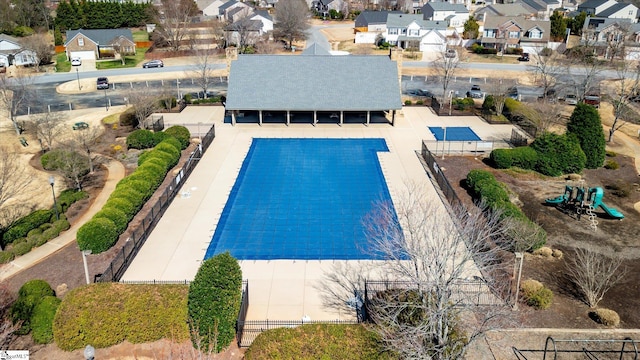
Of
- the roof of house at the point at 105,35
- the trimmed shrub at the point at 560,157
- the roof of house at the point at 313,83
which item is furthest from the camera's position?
the roof of house at the point at 105,35

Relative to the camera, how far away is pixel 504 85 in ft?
174

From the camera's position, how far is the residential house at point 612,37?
7924 centimetres

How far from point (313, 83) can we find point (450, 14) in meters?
70.8

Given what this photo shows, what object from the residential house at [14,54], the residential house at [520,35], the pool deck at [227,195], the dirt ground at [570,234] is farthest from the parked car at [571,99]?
the residential house at [14,54]

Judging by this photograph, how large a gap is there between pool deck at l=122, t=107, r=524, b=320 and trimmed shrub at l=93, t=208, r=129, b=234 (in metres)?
Result: 1.56

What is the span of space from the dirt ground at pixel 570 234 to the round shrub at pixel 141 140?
2248 cm

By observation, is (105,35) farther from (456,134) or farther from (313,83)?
(456,134)

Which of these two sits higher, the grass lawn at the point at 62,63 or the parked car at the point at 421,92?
the grass lawn at the point at 62,63

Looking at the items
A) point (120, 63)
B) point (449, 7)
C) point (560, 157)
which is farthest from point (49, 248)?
point (449, 7)

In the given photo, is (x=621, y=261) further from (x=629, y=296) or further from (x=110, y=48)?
(x=110, y=48)

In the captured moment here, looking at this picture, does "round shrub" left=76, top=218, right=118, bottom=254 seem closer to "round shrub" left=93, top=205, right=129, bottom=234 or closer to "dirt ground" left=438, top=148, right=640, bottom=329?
"round shrub" left=93, top=205, right=129, bottom=234

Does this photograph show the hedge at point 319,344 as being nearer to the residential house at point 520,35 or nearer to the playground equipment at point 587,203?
the playground equipment at point 587,203

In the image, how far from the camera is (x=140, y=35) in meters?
96.7

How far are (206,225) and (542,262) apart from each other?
1791 centimetres
